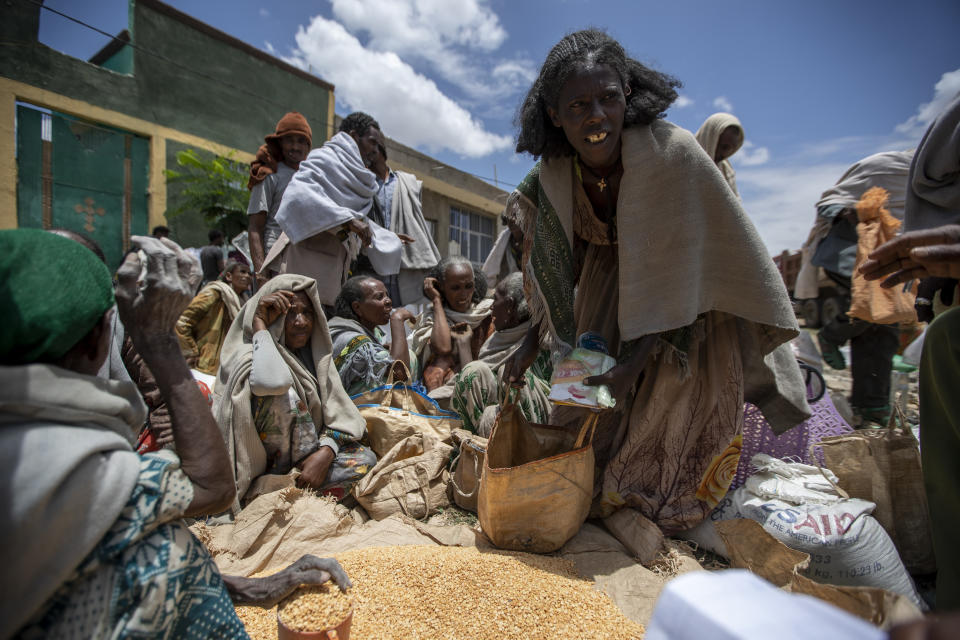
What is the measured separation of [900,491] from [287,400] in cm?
323

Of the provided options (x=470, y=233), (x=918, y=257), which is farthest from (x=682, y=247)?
(x=470, y=233)

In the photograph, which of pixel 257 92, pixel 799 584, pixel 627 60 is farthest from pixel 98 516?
pixel 257 92

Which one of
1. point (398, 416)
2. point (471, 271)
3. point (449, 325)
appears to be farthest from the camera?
point (471, 271)

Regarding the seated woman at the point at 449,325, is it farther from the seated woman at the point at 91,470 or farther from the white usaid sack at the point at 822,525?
the seated woman at the point at 91,470

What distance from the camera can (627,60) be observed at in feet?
7.50

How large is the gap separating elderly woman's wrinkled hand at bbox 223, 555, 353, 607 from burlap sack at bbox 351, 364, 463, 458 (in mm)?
1710

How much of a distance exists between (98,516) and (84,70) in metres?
11.6

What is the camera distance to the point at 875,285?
3.59m

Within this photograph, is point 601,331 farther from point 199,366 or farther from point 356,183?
point 199,366

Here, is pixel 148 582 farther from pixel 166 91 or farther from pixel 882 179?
pixel 166 91

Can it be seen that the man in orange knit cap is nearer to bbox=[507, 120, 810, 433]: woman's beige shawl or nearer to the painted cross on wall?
bbox=[507, 120, 810, 433]: woman's beige shawl

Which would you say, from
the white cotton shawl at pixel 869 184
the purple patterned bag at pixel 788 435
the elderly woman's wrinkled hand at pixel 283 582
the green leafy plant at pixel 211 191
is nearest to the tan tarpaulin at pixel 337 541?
the elderly woman's wrinkled hand at pixel 283 582

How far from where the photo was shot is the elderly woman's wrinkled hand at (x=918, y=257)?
5.08ft

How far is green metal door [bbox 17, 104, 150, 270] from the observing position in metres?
8.51
